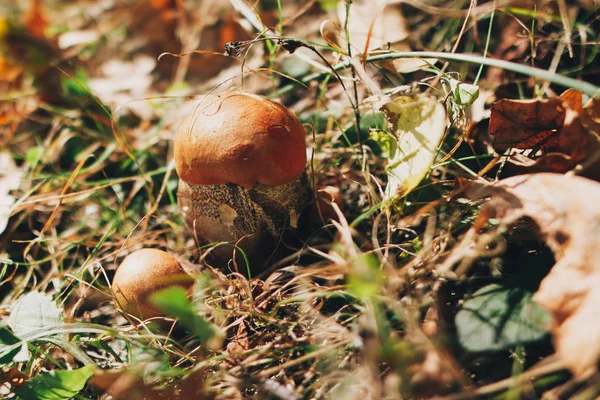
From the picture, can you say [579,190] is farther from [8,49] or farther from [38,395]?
[8,49]

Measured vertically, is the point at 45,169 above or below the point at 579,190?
below

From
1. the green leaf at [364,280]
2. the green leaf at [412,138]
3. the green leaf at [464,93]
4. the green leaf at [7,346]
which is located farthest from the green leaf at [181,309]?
the green leaf at [464,93]

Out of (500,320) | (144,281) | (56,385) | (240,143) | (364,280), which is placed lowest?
(56,385)

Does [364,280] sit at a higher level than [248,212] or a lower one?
higher

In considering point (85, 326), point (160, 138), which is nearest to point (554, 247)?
point (85, 326)

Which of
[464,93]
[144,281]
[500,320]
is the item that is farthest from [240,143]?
[500,320]

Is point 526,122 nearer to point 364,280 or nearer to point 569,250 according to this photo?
point 569,250

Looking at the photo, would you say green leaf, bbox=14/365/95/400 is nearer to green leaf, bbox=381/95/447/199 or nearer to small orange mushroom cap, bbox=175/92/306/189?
small orange mushroom cap, bbox=175/92/306/189

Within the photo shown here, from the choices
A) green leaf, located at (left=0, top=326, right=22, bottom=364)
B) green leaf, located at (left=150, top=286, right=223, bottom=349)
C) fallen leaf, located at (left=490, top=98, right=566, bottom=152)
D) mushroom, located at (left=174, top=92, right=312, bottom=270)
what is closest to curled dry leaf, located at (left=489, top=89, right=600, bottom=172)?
fallen leaf, located at (left=490, top=98, right=566, bottom=152)

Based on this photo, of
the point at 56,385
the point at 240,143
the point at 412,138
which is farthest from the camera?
the point at 412,138
